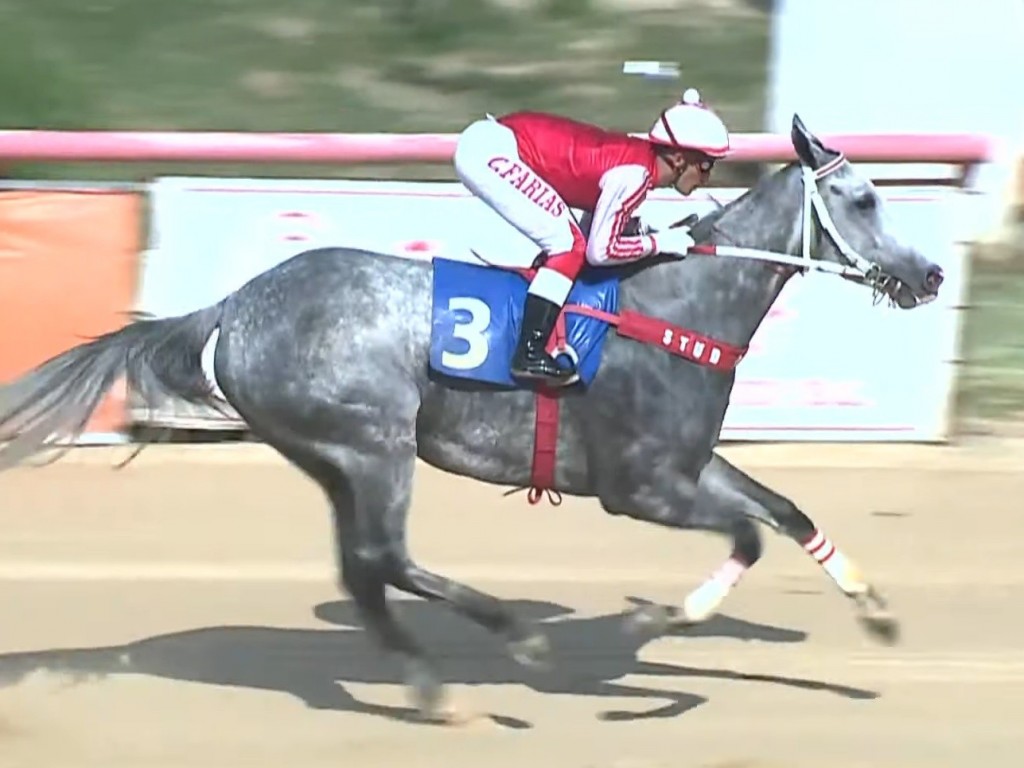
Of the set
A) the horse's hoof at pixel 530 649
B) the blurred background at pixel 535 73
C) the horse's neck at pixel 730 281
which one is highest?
the blurred background at pixel 535 73

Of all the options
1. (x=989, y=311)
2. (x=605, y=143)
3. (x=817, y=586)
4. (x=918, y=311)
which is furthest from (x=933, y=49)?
(x=605, y=143)

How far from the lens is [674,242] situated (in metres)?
5.51

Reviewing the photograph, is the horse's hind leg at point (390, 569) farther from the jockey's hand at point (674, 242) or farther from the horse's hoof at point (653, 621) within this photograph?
the jockey's hand at point (674, 242)

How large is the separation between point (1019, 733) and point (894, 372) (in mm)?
3194

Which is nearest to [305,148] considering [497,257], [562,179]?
[497,257]

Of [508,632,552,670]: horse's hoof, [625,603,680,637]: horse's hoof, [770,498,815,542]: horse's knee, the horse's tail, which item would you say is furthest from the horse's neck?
the horse's tail

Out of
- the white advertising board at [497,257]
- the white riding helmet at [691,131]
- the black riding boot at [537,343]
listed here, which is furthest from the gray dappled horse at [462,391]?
the white advertising board at [497,257]

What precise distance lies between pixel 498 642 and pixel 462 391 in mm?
1086

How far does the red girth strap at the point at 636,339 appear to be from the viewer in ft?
17.9

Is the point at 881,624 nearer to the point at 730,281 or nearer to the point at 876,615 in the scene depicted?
the point at 876,615

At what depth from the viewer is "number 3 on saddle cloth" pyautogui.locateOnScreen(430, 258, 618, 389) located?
541cm

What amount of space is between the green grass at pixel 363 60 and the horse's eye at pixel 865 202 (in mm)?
8916

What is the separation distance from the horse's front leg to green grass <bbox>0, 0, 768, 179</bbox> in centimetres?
886

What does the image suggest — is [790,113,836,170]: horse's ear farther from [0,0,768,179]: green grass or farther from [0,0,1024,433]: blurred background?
[0,0,768,179]: green grass
